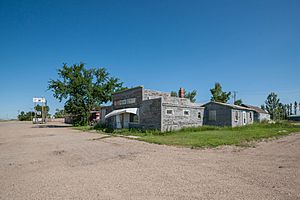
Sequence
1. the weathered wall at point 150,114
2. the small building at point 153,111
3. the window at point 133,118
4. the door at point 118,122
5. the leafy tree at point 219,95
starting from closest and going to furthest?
1. the weathered wall at point 150,114
2. the small building at point 153,111
3. the window at point 133,118
4. the door at point 118,122
5. the leafy tree at point 219,95

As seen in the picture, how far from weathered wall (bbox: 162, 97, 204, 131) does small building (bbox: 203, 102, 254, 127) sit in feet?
5.80

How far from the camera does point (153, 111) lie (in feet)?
58.4

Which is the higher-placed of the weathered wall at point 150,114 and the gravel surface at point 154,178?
the weathered wall at point 150,114

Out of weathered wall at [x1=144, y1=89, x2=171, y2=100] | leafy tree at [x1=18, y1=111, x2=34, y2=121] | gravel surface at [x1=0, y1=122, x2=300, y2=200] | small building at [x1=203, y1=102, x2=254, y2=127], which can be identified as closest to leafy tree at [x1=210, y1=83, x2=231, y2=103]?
small building at [x1=203, y1=102, x2=254, y2=127]

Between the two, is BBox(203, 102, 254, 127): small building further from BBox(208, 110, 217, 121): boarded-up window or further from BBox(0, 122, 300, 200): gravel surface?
BBox(0, 122, 300, 200): gravel surface

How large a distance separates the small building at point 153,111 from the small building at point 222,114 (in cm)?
153

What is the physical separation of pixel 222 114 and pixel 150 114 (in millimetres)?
9932

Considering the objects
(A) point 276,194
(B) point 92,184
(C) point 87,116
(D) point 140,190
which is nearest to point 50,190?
(B) point 92,184

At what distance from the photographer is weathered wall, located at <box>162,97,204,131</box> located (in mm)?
17453

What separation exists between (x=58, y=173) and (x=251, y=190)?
17.7ft

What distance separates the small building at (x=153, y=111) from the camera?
17.4m

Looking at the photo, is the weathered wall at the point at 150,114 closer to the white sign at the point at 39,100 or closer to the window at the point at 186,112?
the window at the point at 186,112

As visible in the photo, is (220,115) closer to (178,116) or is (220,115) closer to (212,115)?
(212,115)

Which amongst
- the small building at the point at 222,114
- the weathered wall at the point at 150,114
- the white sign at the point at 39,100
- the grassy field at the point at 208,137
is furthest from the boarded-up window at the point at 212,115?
the white sign at the point at 39,100
